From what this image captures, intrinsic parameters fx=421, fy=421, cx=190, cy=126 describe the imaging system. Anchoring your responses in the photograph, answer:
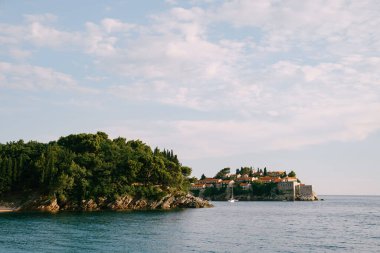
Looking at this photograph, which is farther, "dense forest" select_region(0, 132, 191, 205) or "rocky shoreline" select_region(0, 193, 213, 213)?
"dense forest" select_region(0, 132, 191, 205)

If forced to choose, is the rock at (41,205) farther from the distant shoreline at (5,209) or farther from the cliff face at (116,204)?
the distant shoreline at (5,209)

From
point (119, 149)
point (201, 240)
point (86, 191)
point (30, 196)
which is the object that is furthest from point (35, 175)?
point (201, 240)

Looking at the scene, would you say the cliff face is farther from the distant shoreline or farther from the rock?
the distant shoreline

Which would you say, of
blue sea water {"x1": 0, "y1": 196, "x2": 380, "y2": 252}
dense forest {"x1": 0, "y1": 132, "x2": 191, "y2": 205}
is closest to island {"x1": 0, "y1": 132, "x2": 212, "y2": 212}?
dense forest {"x1": 0, "y1": 132, "x2": 191, "y2": 205}

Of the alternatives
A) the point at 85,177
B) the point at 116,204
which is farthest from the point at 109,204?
the point at 85,177

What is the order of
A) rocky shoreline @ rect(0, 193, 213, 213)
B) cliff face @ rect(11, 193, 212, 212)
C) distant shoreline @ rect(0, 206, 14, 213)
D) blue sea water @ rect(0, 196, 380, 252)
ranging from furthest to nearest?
cliff face @ rect(11, 193, 212, 212), rocky shoreline @ rect(0, 193, 213, 213), distant shoreline @ rect(0, 206, 14, 213), blue sea water @ rect(0, 196, 380, 252)

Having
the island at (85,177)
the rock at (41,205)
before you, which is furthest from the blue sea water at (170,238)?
the island at (85,177)

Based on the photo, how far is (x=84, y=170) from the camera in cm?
10525

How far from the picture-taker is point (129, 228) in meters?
64.6

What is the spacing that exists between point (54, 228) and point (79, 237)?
11.5m

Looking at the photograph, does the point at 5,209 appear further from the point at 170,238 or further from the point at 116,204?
the point at 170,238

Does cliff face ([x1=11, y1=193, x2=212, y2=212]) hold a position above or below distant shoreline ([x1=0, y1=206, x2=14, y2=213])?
above

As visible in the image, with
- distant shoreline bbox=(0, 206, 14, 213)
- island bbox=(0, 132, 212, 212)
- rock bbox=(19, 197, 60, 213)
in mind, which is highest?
island bbox=(0, 132, 212, 212)

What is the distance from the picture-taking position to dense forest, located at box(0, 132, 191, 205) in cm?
10044
